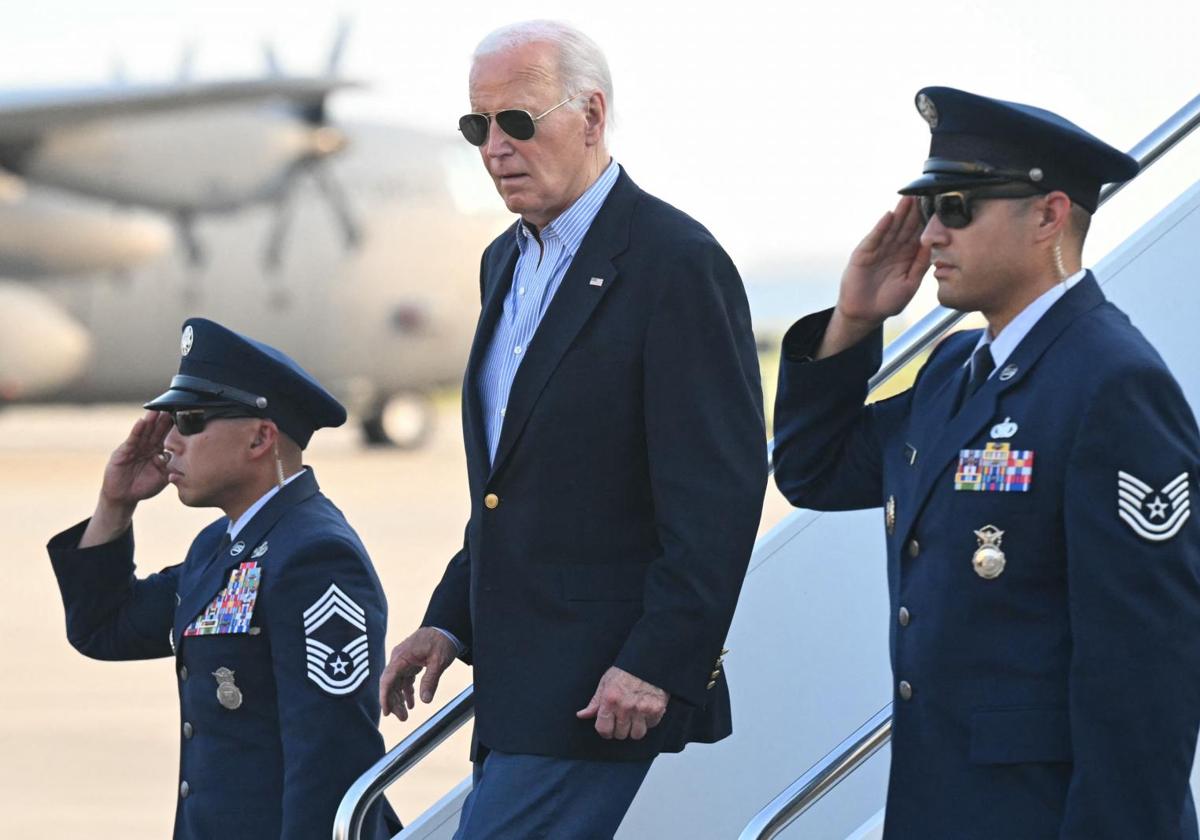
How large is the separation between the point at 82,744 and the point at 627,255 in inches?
232

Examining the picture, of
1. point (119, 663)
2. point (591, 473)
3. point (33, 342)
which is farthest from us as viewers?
point (33, 342)

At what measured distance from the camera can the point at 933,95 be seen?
198 cm

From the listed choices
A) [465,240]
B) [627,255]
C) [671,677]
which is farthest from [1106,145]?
[465,240]

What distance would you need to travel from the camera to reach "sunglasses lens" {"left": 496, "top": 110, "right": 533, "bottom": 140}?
→ 2.17m

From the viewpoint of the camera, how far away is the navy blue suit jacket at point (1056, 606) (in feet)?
5.57

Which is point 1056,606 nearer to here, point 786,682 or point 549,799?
point 549,799

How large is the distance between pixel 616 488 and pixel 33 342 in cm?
1654

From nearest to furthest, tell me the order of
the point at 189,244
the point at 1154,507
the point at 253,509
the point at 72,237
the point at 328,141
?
the point at 1154,507 → the point at 253,509 → the point at 72,237 → the point at 189,244 → the point at 328,141

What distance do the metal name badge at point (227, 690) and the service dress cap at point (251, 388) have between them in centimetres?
38

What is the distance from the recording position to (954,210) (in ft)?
6.22

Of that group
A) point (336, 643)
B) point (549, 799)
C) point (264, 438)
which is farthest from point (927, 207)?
point (264, 438)

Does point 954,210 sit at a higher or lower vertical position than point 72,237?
lower

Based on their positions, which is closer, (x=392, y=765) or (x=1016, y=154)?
(x=1016, y=154)

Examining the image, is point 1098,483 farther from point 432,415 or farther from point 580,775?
point 432,415
